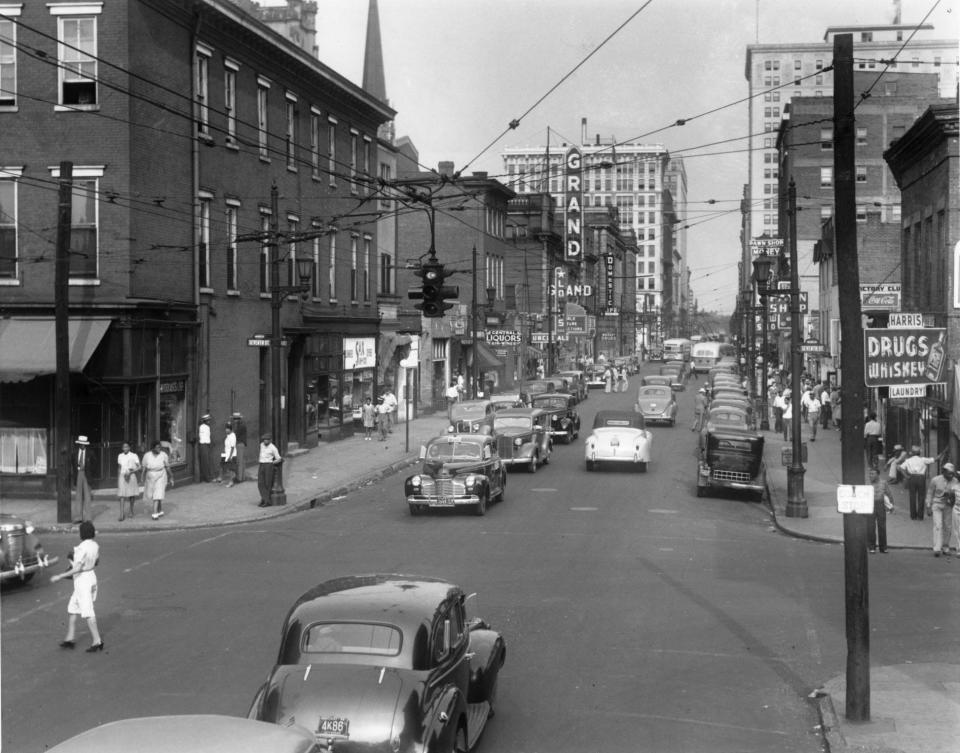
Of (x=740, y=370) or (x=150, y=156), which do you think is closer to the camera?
(x=150, y=156)

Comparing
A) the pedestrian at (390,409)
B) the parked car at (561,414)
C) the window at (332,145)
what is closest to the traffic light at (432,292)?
the parked car at (561,414)

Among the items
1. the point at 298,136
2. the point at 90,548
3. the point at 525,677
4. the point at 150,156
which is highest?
the point at 298,136

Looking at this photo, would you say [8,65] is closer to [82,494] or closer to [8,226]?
[8,226]

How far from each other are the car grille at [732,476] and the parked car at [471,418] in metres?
8.82

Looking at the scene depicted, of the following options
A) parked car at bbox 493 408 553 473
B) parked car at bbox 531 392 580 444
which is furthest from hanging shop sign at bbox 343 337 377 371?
parked car at bbox 493 408 553 473

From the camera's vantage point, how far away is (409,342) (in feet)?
182

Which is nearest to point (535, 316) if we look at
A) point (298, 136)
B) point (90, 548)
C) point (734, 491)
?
point (298, 136)

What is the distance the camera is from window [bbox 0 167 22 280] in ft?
93.0

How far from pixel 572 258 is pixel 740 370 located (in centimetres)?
1713

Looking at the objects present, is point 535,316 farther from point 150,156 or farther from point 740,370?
point 150,156

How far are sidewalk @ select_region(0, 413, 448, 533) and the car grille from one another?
26.5 feet

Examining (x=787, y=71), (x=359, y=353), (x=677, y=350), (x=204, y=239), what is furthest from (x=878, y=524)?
(x=787, y=71)

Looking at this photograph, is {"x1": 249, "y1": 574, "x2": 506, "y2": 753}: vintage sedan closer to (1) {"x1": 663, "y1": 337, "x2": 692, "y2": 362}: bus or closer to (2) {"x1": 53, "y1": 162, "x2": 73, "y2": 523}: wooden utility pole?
(2) {"x1": 53, "y1": 162, "x2": 73, "y2": 523}: wooden utility pole

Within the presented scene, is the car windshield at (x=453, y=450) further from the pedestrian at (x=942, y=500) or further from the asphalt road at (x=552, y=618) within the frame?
the pedestrian at (x=942, y=500)
